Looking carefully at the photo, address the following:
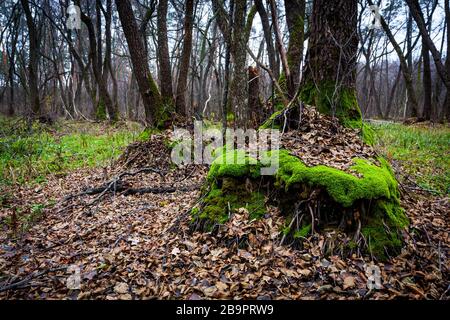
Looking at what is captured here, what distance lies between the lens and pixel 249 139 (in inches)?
180

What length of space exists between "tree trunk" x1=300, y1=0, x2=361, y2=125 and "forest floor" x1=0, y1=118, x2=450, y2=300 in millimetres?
1756

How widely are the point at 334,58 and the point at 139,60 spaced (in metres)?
5.02

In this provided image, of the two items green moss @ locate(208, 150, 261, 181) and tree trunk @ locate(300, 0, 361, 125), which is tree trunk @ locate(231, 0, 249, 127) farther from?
green moss @ locate(208, 150, 261, 181)

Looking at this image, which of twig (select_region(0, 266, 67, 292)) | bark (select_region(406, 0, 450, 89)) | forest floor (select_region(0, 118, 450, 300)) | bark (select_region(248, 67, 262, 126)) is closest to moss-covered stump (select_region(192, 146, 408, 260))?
forest floor (select_region(0, 118, 450, 300))

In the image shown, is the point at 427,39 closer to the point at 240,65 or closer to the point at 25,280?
the point at 240,65

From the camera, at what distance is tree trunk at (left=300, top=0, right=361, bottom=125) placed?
4.30m

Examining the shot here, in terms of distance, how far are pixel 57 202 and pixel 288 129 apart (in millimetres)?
4470

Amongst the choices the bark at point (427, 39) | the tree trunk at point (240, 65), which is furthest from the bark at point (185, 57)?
the bark at point (427, 39)

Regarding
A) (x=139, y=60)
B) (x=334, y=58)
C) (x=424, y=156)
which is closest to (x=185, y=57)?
(x=139, y=60)

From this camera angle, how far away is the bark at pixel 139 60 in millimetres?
6723

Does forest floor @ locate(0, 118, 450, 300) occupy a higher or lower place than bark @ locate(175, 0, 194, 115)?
lower

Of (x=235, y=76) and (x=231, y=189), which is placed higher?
(x=235, y=76)
